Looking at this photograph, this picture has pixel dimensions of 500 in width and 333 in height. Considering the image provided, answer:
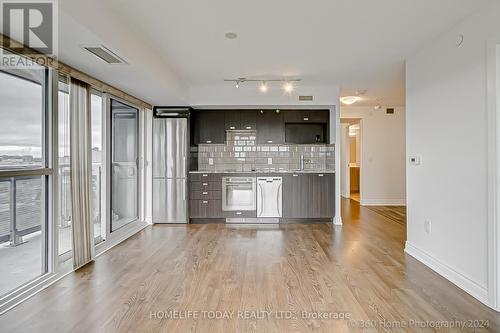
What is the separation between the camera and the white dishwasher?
5.52 metres

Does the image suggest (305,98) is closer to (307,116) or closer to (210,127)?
(307,116)

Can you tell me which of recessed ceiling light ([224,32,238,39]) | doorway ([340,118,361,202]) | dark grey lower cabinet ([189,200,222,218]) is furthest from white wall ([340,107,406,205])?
recessed ceiling light ([224,32,238,39])

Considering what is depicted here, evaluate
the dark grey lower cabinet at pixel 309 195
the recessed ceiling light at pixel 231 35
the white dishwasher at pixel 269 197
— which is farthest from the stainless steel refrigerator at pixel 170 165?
the recessed ceiling light at pixel 231 35

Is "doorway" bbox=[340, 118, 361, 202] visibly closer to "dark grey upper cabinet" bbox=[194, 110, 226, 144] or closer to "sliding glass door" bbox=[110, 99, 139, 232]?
"dark grey upper cabinet" bbox=[194, 110, 226, 144]

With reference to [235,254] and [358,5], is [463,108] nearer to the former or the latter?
[358,5]

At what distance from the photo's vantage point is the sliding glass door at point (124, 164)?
443 cm

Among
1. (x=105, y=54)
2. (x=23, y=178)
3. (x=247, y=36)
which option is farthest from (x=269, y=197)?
(x=23, y=178)

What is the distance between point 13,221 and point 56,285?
2.38 feet

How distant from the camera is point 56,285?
2.77 metres

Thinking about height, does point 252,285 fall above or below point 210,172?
below

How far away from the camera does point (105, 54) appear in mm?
2680

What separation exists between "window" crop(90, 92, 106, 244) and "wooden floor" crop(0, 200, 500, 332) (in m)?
0.37

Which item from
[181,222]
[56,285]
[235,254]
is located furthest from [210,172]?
[56,285]

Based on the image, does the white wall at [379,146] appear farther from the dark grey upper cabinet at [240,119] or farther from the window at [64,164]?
the window at [64,164]
